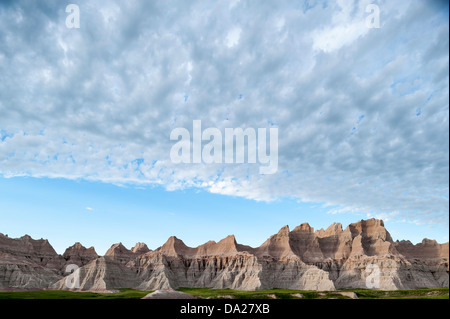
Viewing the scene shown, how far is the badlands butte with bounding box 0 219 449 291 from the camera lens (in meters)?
128

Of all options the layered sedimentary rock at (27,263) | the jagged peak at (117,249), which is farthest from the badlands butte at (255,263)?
the jagged peak at (117,249)

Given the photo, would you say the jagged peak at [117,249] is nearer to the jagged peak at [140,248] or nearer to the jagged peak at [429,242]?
the jagged peak at [140,248]

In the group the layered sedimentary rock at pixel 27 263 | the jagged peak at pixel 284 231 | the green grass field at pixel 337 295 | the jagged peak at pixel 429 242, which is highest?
the jagged peak at pixel 284 231

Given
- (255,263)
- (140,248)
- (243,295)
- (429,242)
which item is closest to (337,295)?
(243,295)

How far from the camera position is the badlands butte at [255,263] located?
128 m

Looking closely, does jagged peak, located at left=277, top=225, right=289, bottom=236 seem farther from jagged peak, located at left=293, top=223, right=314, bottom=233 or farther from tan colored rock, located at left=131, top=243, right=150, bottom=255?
tan colored rock, located at left=131, top=243, right=150, bottom=255

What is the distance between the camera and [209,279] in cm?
15188

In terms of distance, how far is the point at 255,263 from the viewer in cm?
14525

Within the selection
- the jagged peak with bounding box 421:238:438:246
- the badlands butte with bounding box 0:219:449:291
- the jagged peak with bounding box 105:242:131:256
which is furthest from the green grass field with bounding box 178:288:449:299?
the jagged peak with bounding box 105:242:131:256

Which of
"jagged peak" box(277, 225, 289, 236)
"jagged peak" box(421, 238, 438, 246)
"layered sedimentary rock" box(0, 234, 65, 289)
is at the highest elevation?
"jagged peak" box(277, 225, 289, 236)

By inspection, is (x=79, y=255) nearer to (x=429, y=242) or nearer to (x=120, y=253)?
(x=120, y=253)

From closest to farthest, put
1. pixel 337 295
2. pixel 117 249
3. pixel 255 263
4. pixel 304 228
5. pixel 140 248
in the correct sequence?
pixel 337 295
pixel 255 263
pixel 304 228
pixel 117 249
pixel 140 248
